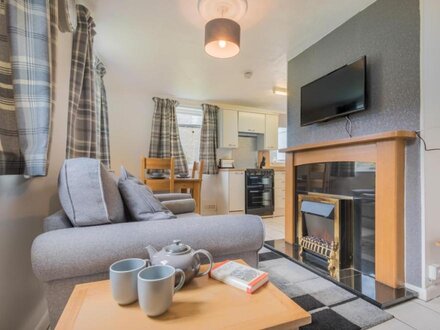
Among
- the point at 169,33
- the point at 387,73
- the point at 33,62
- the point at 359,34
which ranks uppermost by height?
the point at 169,33

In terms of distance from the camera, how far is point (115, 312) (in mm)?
650

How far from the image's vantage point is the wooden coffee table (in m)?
0.61

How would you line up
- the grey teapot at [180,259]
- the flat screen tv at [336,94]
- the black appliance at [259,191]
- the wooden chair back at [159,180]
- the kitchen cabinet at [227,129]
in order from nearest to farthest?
the grey teapot at [180,259]
the flat screen tv at [336,94]
the wooden chair back at [159,180]
the black appliance at [259,191]
the kitchen cabinet at [227,129]

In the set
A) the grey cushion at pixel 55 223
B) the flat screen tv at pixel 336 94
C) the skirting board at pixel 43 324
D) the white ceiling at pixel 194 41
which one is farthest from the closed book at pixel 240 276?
the white ceiling at pixel 194 41

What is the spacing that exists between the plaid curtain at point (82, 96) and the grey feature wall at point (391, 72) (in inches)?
89.3

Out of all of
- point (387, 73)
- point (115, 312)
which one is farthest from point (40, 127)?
point (387, 73)

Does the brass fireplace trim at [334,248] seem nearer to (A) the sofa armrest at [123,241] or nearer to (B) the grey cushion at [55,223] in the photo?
(A) the sofa armrest at [123,241]

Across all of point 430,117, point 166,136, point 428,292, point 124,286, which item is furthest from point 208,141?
point 124,286

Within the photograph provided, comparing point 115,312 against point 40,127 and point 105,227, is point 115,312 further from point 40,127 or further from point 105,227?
point 40,127

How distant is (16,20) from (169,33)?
163 centimetres

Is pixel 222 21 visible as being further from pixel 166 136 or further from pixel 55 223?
pixel 166 136

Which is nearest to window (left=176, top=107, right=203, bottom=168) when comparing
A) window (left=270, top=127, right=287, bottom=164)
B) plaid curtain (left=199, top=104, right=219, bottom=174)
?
plaid curtain (left=199, top=104, right=219, bottom=174)

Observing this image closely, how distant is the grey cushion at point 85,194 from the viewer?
3.48 feet

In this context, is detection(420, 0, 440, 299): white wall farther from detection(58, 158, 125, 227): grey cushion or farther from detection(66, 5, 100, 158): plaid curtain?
detection(66, 5, 100, 158): plaid curtain
